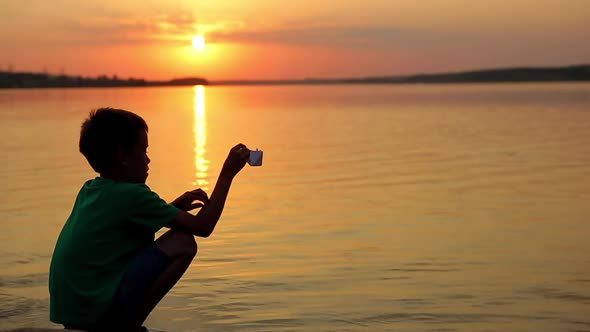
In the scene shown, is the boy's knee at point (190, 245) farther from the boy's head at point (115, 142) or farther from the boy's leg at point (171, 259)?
the boy's head at point (115, 142)

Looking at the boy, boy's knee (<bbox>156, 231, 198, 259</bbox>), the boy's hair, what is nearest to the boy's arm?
the boy

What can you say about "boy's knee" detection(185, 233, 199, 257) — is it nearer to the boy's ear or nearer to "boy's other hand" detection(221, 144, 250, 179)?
"boy's other hand" detection(221, 144, 250, 179)

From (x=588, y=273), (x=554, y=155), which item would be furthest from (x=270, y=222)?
(x=554, y=155)

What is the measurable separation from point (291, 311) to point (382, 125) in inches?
1113

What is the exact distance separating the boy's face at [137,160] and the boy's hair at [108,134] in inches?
1.0

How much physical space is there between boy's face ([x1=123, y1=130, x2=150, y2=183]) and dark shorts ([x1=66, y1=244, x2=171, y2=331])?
35 cm

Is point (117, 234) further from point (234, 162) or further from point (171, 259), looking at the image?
point (234, 162)

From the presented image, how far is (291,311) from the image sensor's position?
693 cm

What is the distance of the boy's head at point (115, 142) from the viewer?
437 cm

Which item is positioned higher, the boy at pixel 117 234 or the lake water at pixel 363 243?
the boy at pixel 117 234

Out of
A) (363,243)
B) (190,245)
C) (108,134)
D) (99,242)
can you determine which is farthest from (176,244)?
(363,243)

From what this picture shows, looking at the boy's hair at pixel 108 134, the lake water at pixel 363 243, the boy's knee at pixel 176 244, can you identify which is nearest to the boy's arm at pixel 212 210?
A: the boy's knee at pixel 176 244

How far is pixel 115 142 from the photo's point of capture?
4.38 meters

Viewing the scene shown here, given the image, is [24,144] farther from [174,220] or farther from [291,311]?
[174,220]
